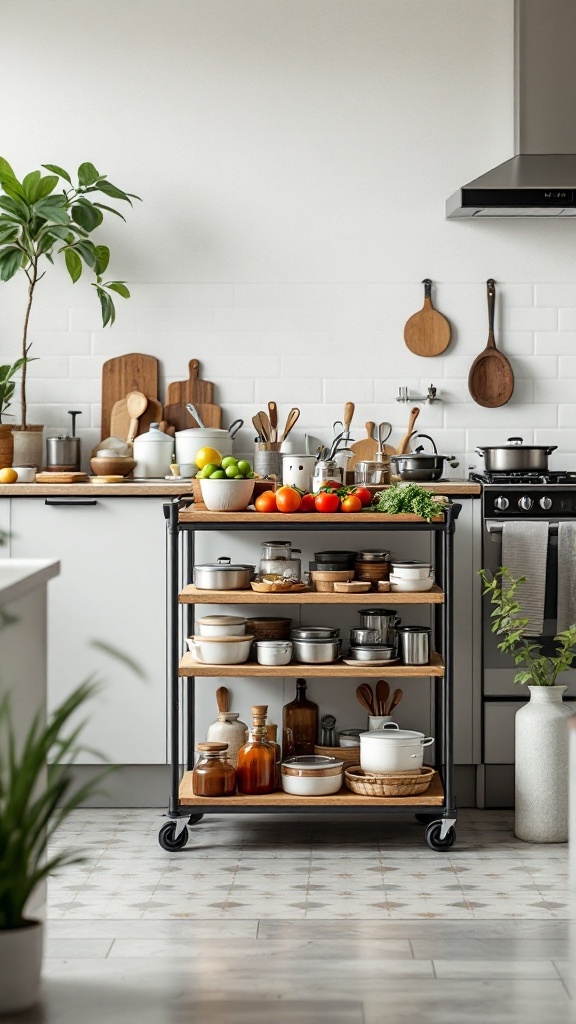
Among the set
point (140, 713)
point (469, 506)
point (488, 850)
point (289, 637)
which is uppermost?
point (469, 506)

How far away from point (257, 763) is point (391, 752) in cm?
44

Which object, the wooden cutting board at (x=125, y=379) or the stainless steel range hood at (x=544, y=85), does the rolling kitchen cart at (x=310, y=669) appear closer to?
the wooden cutting board at (x=125, y=379)

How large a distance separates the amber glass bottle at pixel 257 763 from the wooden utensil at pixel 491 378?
5.62ft

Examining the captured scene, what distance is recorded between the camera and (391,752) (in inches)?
154

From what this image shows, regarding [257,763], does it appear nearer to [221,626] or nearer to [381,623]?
[221,626]

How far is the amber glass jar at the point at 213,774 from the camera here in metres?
3.88

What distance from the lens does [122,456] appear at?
4.71m

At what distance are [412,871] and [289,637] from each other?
0.92 meters

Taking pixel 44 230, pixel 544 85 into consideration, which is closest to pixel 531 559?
pixel 544 85

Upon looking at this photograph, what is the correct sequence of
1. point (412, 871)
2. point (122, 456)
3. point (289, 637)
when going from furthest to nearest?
1. point (122, 456)
2. point (289, 637)
3. point (412, 871)

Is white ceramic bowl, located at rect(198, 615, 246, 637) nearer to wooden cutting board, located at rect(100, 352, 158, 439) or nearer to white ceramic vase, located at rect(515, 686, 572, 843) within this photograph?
white ceramic vase, located at rect(515, 686, 572, 843)

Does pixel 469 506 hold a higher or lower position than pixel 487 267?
lower

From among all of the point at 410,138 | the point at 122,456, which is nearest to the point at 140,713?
the point at 122,456

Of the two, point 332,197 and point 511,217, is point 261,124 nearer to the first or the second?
point 332,197
